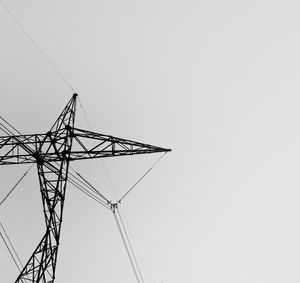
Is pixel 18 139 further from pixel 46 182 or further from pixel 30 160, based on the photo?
pixel 46 182

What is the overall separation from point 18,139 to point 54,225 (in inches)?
163

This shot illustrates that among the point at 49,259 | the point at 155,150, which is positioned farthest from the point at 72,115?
the point at 49,259

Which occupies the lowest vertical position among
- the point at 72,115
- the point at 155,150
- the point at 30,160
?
the point at 155,150

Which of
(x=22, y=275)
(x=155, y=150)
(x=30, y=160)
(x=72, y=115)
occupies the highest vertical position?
(x=72, y=115)

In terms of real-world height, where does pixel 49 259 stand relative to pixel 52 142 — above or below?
below

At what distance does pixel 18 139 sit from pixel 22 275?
243 inches

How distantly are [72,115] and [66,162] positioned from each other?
270 cm

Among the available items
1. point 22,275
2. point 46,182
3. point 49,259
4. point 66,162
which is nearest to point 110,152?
point 66,162

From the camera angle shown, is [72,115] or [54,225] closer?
[54,225]

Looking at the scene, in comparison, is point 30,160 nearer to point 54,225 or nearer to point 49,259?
point 54,225

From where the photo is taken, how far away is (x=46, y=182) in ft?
63.1

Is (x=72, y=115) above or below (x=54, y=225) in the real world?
above

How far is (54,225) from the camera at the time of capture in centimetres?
1933

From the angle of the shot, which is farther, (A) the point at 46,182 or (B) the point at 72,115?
(B) the point at 72,115
